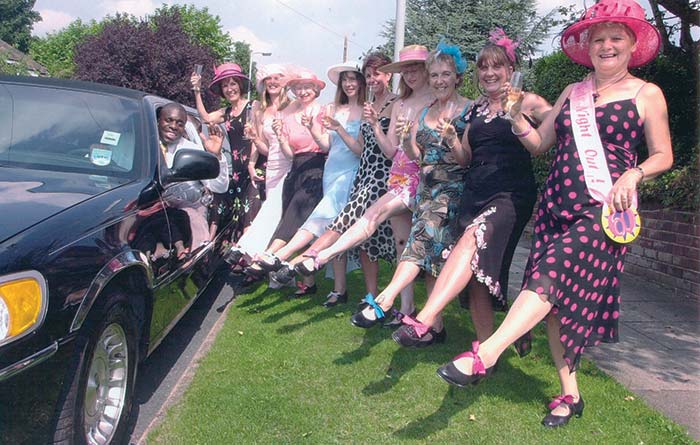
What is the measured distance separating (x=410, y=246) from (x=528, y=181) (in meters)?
0.83

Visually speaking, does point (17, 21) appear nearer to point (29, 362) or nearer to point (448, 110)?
point (448, 110)

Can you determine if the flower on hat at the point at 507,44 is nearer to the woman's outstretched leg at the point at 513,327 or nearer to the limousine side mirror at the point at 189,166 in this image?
the woman's outstretched leg at the point at 513,327

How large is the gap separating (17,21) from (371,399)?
67260mm

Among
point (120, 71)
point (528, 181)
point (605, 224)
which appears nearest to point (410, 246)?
point (528, 181)

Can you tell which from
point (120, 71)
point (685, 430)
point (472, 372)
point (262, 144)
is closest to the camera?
point (472, 372)

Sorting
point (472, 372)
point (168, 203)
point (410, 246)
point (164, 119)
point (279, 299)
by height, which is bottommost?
point (279, 299)

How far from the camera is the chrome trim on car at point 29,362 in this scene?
211 centimetres

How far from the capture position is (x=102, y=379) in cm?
282

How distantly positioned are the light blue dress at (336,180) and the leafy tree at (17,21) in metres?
63.9

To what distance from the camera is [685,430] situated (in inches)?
133

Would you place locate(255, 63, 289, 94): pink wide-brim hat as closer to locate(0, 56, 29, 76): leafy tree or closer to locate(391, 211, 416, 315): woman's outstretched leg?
locate(391, 211, 416, 315): woman's outstretched leg

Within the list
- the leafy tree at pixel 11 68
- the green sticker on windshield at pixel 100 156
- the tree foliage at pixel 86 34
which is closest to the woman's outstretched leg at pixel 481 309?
the green sticker on windshield at pixel 100 156

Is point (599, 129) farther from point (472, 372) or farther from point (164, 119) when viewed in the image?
point (164, 119)

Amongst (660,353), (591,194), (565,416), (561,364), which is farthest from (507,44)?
(660,353)
